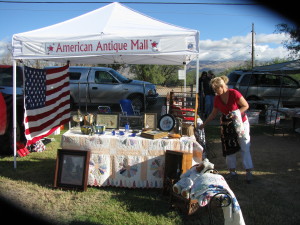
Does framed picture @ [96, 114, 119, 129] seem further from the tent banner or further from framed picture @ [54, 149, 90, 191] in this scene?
the tent banner

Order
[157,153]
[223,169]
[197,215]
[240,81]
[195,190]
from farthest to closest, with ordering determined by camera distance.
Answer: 1. [240,81]
2. [223,169]
3. [157,153]
4. [197,215]
5. [195,190]

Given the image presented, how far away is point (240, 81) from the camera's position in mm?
10977

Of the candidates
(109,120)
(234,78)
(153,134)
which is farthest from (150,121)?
(234,78)

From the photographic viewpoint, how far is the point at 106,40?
4020 mm

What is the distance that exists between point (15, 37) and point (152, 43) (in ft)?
6.74

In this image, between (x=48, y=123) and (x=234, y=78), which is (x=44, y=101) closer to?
(x=48, y=123)

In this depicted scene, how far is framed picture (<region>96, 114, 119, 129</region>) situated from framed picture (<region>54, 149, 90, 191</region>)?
2.05ft

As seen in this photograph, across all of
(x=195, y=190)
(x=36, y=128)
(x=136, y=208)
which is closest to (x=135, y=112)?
(x=36, y=128)

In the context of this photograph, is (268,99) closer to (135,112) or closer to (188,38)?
(135,112)

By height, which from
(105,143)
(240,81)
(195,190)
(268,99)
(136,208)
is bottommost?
(136,208)

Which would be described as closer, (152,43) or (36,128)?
(152,43)

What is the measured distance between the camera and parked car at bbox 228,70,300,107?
36.0 feet

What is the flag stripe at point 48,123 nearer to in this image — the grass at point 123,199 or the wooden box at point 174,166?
the grass at point 123,199

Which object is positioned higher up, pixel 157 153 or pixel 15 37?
pixel 15 37
